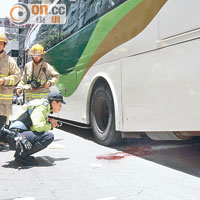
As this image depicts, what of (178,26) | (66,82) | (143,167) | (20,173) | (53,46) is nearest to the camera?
(178,26)

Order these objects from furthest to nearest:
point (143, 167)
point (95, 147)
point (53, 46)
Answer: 1. point (53, 46)
2. point (95, 147)
3. point (143, 167)

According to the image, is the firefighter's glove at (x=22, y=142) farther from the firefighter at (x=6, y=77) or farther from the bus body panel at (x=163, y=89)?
the bus body panel at (x=163, y=89)

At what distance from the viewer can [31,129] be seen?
13.1 feet

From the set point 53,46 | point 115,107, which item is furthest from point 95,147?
point 53,46

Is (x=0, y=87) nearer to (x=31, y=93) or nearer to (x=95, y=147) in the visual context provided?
(x=31, y=93)

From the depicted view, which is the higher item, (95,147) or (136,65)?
(136,65)

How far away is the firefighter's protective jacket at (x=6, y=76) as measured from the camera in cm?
493

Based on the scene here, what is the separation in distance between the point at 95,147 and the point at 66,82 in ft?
7.91

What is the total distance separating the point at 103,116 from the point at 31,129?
1.91 metres

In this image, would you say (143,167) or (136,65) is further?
(136,65)

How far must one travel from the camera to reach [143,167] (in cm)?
392

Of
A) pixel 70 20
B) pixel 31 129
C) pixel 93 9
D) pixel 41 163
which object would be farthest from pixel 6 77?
pixel 70 20

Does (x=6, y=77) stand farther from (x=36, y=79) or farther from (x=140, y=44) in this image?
(x=140, y=44)

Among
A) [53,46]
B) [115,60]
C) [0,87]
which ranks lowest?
[0,87]
